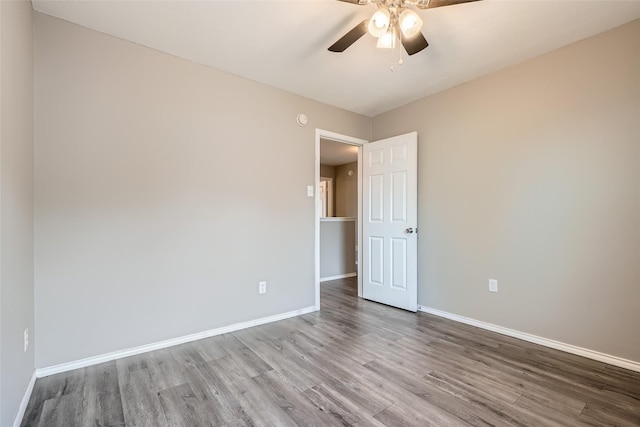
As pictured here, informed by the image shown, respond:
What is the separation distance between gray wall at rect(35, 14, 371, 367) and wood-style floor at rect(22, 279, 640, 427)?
0.36m

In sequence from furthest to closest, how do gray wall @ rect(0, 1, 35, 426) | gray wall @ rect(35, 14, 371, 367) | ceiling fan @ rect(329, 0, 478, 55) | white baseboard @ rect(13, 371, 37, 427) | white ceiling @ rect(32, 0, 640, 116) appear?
gray wall @ rect(35, 14, 371, 367), white ceiling @ rect(32, 0, 640, 116), ceiling fan @ rect(329, 0, 478, 55), white baseboard @ rect(13, 371, 37, 427), gray wall @ rect(0, 1, 35, 426)

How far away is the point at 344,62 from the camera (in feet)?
8.29

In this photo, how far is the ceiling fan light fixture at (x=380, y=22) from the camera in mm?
1593

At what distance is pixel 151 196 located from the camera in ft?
7.59

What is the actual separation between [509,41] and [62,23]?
329 centimetres

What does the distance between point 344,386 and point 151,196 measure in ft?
6.66

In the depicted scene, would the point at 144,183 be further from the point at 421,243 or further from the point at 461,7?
the point at 421,243

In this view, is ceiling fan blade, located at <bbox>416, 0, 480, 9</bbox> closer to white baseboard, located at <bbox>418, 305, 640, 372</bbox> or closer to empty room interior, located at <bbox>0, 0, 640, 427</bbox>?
empty room interior, located at <bbox>0, 0, 640, 427</bbox>

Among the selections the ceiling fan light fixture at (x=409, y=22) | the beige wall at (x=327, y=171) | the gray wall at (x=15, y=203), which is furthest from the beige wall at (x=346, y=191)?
the gray wall at (x=15, y=203)

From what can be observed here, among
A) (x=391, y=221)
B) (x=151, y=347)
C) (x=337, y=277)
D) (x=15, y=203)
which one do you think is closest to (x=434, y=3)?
(x=391, y=221)

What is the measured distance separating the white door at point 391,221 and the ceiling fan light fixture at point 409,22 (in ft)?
5.54

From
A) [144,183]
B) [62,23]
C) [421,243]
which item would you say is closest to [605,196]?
[421,243]

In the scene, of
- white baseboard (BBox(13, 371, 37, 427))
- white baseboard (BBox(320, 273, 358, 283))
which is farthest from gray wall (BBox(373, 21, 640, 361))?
white baseboard (BBox(13, 371, 37, 427))

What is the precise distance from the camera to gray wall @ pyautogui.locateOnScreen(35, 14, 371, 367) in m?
1.97
